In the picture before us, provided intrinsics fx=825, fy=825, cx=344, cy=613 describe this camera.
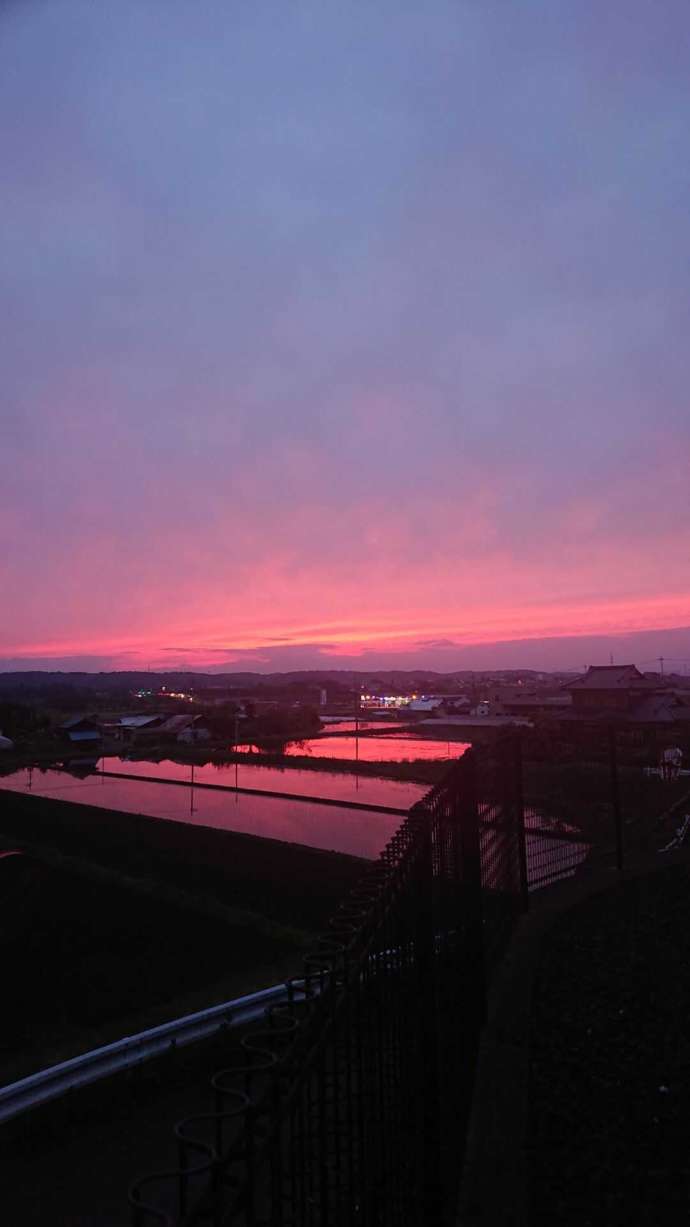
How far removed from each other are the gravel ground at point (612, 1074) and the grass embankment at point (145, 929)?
12.3 feet

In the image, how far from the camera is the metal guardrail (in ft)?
17.1

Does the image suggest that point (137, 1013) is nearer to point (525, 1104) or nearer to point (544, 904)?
point (544, 904)

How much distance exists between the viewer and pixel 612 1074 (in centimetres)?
357

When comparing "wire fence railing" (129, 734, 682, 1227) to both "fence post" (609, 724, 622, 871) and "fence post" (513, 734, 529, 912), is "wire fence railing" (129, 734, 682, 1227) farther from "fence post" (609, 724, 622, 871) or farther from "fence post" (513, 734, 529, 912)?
"fence post" (609, 724, 622, 871)

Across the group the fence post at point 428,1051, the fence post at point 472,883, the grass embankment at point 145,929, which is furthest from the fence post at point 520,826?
the fence post at point 428,1051

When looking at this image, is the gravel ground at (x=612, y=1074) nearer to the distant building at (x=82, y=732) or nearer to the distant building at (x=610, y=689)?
the distant building at (x=610, y=689)

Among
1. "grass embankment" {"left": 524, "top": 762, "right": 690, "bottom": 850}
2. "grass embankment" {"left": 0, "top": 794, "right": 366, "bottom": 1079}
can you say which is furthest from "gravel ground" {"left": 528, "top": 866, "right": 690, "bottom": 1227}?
"grass embankment" {"left": 0, "top": 794, "right": 366, "bottom": 1079}

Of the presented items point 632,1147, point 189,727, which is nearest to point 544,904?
point 632,1147

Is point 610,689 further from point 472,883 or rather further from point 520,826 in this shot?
point 472,883

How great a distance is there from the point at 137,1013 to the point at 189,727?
166 ft

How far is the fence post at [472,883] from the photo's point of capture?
3.84 m

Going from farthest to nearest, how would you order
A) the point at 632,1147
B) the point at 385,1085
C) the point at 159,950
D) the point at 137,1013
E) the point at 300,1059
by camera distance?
1. the point at 159,950
2. the point at 137,1013
3. the point at 632,1147
4. the point at 385,1085
5. the point at 300,1059

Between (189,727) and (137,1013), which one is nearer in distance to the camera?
(137,1013)

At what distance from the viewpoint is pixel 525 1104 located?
11.1 ft
